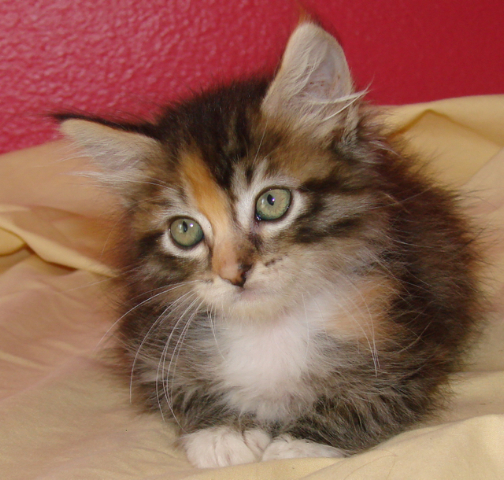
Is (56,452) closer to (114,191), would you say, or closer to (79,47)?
(114,191)

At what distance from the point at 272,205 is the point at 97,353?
97cm

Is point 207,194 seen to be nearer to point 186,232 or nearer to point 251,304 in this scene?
point 186,232

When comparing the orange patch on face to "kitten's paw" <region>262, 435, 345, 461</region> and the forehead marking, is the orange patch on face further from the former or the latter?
"kitten's paw" <region>262, 435, 345, 461</region>

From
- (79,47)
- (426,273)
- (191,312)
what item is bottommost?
(191,312)

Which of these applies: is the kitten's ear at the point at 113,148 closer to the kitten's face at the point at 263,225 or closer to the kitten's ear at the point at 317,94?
the kitten's face at the point at 263,225

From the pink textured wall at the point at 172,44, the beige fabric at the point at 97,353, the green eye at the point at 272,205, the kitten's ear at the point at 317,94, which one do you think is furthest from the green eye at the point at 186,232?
the pink textured wall at the point at 172,44

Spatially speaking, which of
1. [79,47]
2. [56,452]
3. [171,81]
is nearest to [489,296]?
[56,452]

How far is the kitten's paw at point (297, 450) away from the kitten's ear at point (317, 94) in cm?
73

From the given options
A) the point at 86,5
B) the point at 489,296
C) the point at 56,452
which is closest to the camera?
the point at 56,452

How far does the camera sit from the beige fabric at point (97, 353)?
4.19 feet

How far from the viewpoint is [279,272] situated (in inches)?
A: 54.6

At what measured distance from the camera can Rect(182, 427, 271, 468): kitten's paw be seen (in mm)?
1420

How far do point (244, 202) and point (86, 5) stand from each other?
183 cm

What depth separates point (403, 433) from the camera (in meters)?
1.46
